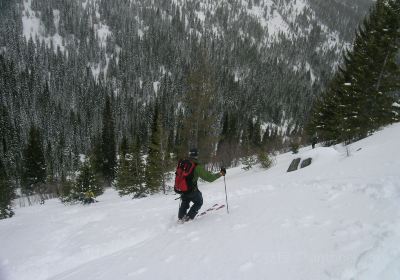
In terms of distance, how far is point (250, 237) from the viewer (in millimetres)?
5422

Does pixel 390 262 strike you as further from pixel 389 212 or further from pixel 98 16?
pixel 98 16

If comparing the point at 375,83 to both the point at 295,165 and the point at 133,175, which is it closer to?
the point at 295,165

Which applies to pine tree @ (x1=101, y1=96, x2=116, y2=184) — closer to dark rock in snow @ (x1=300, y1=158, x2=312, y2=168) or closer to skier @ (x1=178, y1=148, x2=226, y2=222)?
dark rock in snow @ (x1=300, y1=158, x2=312, y2=168)

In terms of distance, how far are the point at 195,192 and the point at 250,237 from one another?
2530 mm

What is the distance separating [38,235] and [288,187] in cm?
812

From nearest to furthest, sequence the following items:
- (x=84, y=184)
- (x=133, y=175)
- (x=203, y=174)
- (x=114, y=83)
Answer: (x=203, y=174)
(x=84, y=184)
(x=133, y=175)
(x=114, y=83)

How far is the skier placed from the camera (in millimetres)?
7336

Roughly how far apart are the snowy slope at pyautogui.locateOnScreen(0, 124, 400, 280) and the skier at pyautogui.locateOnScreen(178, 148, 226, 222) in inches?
13.3

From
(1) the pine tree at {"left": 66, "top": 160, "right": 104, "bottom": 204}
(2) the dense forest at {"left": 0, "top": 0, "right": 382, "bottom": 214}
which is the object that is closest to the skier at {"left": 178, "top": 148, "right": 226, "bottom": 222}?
(1) the pine tree at {"left": 66, "top": 160, "right": 104, "bottom": 204}

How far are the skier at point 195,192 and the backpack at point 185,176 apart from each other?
0.09 metres

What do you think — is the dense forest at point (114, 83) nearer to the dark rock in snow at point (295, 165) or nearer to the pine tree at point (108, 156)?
the pine tree at point (108, 156)

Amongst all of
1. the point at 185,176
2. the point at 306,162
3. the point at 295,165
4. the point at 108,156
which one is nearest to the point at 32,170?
the point at 108,156

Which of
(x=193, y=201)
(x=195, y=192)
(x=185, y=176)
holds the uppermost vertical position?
(x=185, y=176)

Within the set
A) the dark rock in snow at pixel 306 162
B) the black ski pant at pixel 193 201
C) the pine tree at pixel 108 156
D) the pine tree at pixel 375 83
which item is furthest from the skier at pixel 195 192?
the pine tree at pixel 108 156
